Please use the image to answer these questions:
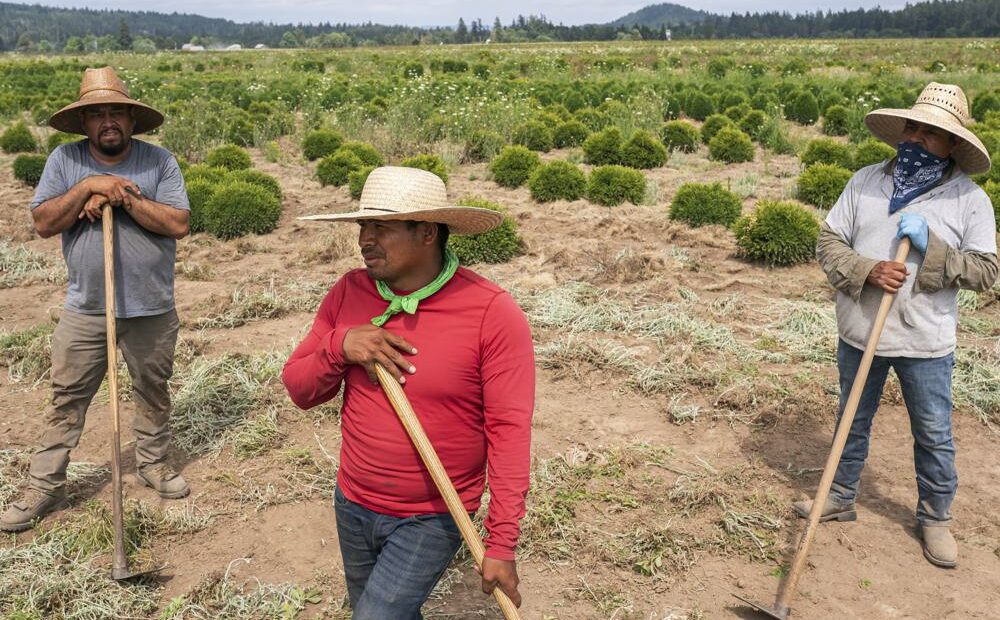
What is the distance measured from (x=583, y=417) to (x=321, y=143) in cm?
968

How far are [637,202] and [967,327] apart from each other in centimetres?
453

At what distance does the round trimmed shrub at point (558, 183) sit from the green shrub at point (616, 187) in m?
0.21

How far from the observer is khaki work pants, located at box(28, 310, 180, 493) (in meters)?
3.90

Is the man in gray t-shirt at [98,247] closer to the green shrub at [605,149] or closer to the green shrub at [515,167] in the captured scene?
the green shrub at [515,167]

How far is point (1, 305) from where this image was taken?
7.49 m

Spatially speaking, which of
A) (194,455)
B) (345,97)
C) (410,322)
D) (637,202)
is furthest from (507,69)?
(410,322)

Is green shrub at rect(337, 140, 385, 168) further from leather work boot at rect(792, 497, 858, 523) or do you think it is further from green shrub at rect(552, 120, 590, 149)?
leather work boot at rect(792, 497, 858, 523)

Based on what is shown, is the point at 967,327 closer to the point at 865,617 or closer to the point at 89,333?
the point at 865,617

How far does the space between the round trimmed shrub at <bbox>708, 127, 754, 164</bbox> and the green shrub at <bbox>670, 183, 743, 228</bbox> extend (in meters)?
3.93

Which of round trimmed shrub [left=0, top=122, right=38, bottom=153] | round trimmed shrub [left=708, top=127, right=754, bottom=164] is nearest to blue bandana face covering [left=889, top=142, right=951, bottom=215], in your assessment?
round trimmed shrub [left=708, top=127, right=754, bottom=164]

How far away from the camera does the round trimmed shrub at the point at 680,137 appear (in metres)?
14.3

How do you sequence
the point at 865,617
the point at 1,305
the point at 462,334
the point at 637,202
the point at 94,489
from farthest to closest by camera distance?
the point at 637,202, the point at 1,305, the point at 94,489, the point at 865,617, the point at 462,334

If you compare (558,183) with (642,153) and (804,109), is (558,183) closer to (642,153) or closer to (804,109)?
(642,153)

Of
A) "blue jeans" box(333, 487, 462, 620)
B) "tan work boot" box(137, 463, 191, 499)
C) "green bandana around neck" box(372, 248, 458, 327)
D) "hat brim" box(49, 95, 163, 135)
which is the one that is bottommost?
"tan work boot" box(137, 463, 191, 499)
